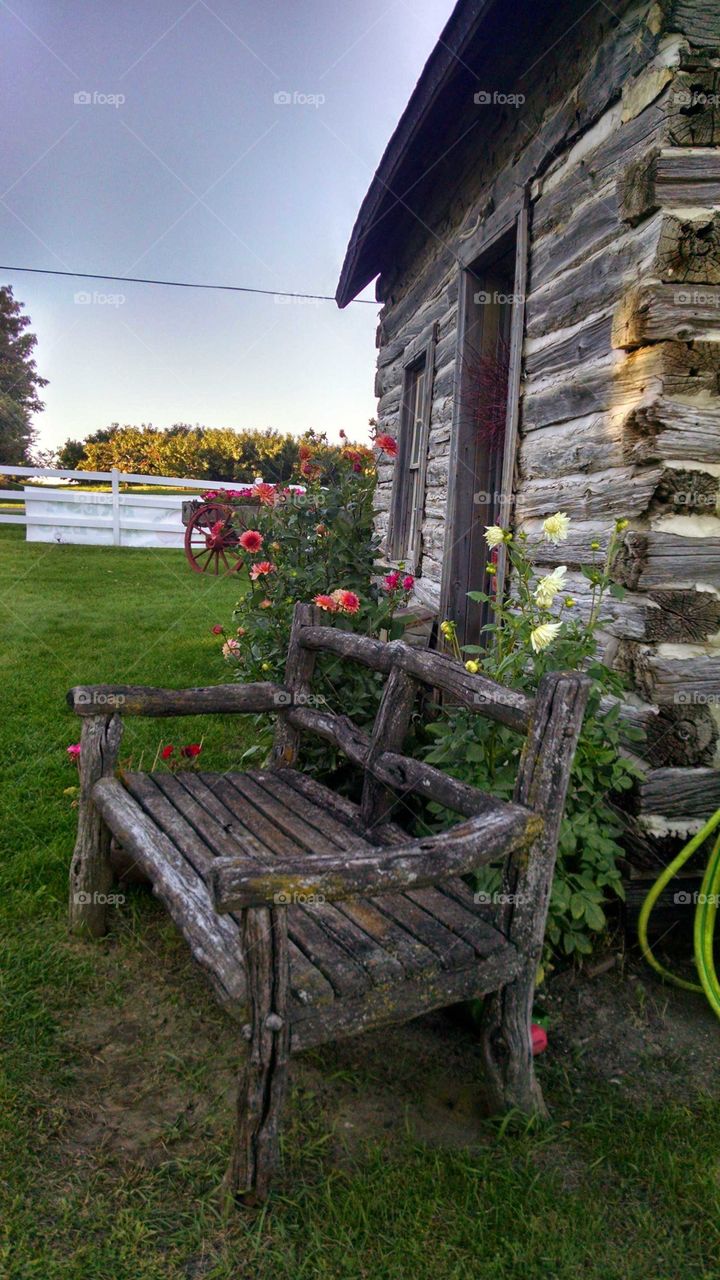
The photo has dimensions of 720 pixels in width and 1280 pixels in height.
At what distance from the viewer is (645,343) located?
2.53 metres

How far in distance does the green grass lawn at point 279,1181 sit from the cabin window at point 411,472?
136 inches

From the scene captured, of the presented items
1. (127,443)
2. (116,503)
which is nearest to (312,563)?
(116,503)

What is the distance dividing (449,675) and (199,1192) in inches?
54.4

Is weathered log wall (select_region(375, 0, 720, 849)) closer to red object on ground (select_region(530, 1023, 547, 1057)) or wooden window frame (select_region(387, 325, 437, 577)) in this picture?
red object on ground (select_region(530, 1023, 547, 1057))

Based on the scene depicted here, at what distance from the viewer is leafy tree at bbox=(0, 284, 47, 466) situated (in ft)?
72.0

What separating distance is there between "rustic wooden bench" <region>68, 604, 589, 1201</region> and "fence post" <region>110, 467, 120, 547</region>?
40.4ft

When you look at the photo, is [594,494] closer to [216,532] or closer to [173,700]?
[173,700]

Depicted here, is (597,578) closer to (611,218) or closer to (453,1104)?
(611,218)

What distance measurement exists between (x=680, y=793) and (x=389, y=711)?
101 centimetres

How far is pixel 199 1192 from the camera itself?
171 centimetres

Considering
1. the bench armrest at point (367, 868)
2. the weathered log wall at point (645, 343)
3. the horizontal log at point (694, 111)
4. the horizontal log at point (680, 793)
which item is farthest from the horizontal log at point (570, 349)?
the bench armrest at point (367, 868)

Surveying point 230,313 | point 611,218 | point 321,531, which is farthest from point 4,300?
point 611,218

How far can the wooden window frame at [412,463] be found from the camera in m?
5.35

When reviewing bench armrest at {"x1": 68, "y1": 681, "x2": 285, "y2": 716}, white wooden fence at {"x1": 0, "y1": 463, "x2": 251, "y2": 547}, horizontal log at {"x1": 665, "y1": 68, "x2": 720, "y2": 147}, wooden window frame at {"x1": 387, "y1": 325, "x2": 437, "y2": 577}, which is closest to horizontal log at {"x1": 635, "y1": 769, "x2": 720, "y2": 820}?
bench armrest at {"x1": 68, "y1": 681, "x2": 285, "y2": 716}
